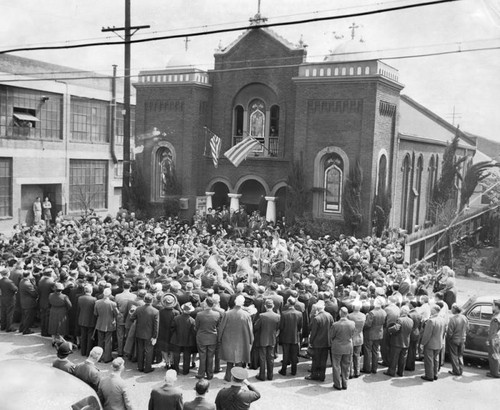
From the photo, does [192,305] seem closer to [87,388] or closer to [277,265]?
[87,388]

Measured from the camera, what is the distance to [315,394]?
34.7ft

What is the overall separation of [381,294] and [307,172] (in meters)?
14.6

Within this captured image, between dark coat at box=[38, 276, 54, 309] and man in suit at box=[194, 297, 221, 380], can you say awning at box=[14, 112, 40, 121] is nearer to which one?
dark coat at box=[38, 276, 54, 309]

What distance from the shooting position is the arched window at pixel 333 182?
26.5 metres

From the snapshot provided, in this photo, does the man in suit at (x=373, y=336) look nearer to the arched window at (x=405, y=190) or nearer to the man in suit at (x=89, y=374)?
the man in suit at (x=89, y=374)

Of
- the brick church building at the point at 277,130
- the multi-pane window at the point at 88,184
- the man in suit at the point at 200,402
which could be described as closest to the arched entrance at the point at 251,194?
the brick church building at the point at 277,130

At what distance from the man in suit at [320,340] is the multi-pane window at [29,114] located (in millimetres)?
25271

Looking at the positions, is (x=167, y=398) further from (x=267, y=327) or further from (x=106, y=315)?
(x=106, y=315)

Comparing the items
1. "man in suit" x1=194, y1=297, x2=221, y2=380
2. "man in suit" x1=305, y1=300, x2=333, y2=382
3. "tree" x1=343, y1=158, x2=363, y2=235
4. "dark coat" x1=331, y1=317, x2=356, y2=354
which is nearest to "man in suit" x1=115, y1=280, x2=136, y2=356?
"man in suit" x1=194, y1=297, x2=221, y2=380

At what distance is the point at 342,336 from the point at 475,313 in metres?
3.69

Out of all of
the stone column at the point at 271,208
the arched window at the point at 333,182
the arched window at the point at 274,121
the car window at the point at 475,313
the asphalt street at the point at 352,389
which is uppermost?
the arched window at the point at 274,121

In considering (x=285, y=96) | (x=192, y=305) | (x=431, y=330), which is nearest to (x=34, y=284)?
(x=192, y=305)

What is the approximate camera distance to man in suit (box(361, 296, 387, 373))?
1148cm

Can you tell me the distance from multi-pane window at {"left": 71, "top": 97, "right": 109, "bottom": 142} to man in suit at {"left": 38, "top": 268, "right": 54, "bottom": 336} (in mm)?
24348
